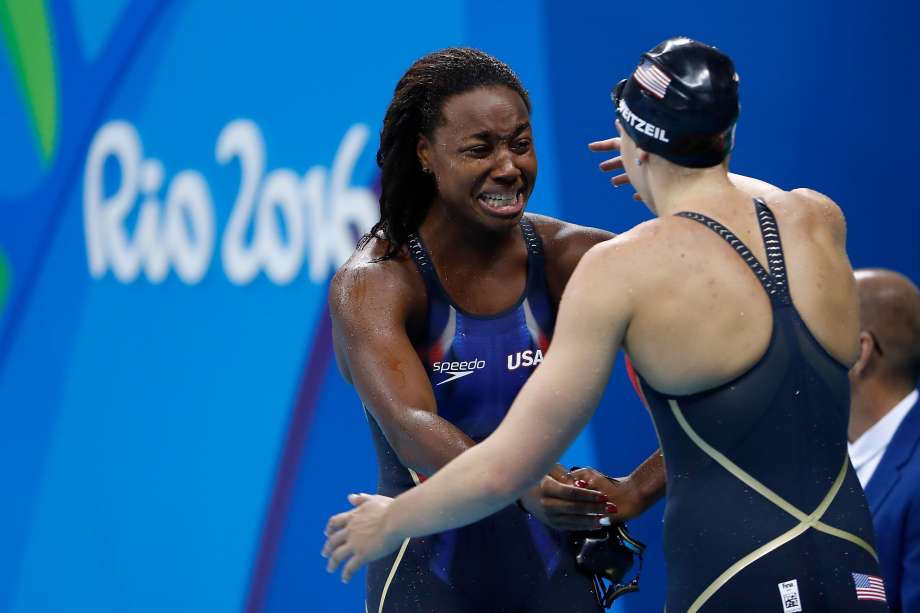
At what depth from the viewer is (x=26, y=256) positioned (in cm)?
613

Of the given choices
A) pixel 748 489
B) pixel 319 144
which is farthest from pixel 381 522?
pixel 319 144

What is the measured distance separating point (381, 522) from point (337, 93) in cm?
311

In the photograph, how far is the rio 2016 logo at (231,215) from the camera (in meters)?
5.32

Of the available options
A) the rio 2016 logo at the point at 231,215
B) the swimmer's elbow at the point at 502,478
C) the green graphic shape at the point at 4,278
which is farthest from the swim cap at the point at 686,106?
the green graphic shape at the point at 4,278

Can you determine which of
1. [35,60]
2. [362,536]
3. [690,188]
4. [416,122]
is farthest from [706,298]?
[35,60]

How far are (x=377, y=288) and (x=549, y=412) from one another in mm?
Answer: 820

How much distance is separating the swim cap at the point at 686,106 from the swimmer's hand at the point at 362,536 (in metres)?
0.86

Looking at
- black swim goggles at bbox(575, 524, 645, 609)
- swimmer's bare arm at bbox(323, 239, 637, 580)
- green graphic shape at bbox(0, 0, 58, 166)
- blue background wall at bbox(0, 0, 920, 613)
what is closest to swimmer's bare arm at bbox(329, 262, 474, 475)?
swimmer's bare arm at bbox(323, 239, 637, 580)

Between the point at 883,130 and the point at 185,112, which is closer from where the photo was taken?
the point at 883,130

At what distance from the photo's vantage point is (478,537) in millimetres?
3180

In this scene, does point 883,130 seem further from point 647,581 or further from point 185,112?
point 185,112

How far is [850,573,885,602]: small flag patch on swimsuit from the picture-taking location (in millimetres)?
2441

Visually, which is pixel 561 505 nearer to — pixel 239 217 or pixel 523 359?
pixel 523 359

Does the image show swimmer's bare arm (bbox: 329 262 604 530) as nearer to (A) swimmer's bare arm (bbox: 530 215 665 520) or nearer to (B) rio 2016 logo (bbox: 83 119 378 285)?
(A) swimmer's bare arm (bbox: 530 215 665 520)
